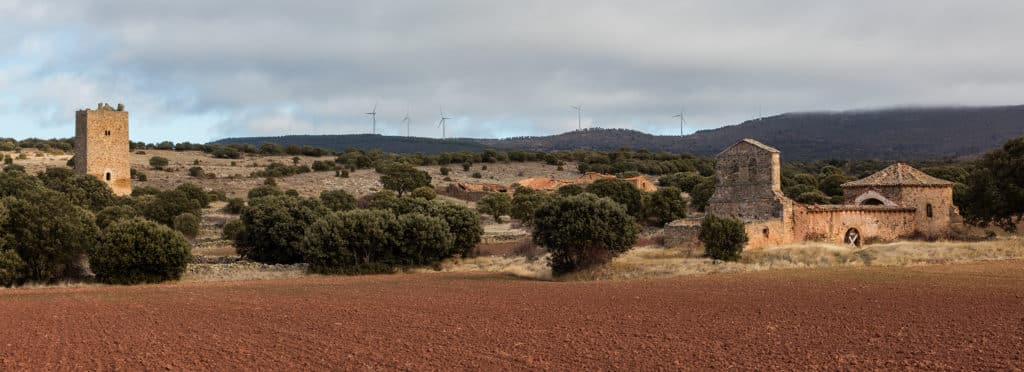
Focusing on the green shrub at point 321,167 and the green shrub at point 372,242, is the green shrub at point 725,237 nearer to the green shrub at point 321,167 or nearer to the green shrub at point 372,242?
the green shrub at point 372,242

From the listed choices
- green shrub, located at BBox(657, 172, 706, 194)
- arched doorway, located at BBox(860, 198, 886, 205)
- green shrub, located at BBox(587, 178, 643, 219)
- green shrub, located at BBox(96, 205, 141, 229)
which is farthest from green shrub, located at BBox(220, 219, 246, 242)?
green shrub, located at BBox(657, 172, 706, 194)

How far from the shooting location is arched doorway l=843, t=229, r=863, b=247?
34.8m

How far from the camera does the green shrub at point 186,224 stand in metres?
44.8

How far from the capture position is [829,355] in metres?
12.7

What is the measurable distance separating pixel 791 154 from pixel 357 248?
323 ft

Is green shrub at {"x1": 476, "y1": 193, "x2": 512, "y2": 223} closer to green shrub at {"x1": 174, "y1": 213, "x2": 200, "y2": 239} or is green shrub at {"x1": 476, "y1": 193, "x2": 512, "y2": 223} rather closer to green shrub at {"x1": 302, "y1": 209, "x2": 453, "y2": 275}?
green shrub at {"x1": 174, "y1": 213, "x2": 200, "y2": 239}

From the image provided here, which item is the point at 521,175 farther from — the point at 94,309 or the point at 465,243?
the point at 94,309

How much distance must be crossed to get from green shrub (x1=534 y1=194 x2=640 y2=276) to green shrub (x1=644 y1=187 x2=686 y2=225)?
70.6 ft

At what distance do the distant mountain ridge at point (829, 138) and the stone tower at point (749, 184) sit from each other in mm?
87371

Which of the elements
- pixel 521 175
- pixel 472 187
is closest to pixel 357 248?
pixel 472 187

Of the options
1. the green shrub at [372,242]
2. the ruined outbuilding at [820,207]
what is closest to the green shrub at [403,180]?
the green shrub at [372,242]

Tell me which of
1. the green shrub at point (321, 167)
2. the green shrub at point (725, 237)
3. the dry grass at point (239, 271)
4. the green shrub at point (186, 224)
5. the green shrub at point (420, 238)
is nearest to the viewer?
the green shrub at point (725, 237)

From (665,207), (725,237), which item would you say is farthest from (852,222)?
(665,207)

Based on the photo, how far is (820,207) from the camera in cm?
3431
